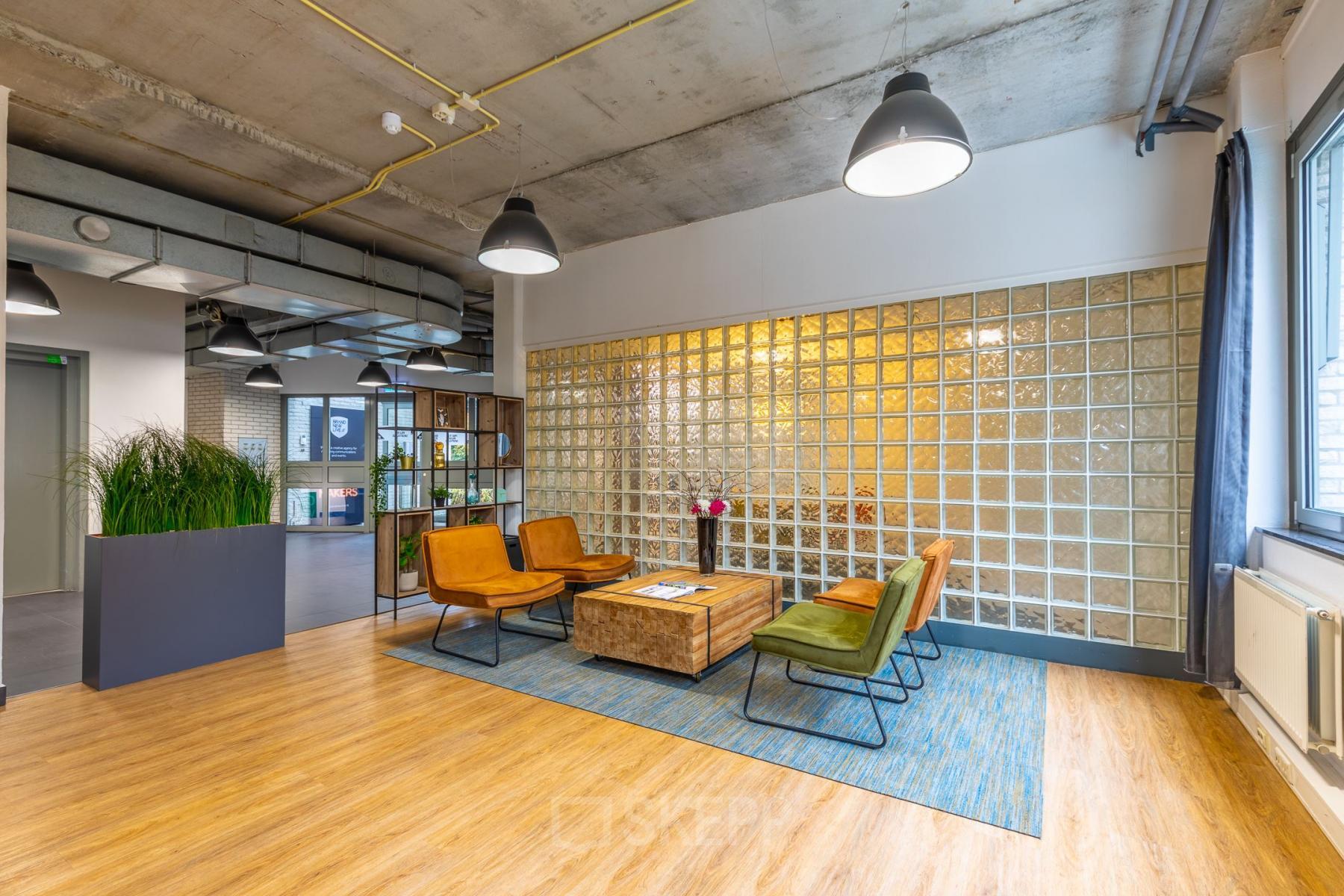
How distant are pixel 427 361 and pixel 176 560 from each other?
4240 millimetres

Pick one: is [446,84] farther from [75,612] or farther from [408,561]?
[75,612]

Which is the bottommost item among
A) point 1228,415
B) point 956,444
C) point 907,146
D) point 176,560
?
point 176,560

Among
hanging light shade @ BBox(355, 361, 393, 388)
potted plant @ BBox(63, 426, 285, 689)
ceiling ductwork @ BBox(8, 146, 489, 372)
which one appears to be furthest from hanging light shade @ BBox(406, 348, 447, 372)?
potted plant @ BBox(63, 426, 285, 689)

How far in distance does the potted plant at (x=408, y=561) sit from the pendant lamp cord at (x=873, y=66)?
442cm

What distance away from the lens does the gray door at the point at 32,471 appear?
563 cm

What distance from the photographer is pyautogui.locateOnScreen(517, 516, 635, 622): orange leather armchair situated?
A: 15.9ft

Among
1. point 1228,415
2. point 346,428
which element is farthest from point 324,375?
point 1228,415

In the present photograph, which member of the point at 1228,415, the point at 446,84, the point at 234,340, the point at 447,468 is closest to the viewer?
the point at 1228,415

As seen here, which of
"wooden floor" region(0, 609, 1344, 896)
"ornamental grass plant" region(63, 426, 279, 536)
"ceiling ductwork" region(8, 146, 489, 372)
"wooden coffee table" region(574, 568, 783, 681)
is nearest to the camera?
"wooden floor" region(0, 609, 1344, 896)

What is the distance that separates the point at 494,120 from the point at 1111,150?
12.7 ft

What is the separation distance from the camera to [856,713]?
10.4ft

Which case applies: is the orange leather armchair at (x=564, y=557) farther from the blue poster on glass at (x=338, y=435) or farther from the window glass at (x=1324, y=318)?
the blue poster on glass at (x=338, y=435)

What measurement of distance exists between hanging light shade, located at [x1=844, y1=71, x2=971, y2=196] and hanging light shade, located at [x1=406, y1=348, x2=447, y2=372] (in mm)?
6063

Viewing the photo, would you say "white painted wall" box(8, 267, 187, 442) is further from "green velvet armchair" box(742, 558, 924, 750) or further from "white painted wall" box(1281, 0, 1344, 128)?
"white painted wall" box(1281, 0, 1344, 128)
